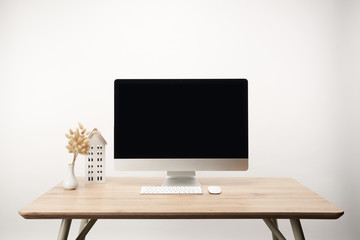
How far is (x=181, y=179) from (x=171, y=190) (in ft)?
0.72

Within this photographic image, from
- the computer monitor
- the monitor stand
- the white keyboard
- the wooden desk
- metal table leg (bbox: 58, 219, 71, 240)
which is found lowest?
metal table leg (bbox: 58, 219, 71, 240)

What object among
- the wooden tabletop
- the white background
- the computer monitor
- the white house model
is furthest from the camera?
the white background

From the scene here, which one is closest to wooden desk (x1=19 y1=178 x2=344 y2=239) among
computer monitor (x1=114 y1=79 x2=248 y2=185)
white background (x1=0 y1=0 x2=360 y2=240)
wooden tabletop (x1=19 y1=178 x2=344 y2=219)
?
wooden tabletop (x1=19 y1=178 x2=344 y2=219)

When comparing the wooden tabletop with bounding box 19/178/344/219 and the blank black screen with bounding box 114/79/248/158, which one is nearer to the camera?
the wooden tabletop with bounding box 19/178/344/219

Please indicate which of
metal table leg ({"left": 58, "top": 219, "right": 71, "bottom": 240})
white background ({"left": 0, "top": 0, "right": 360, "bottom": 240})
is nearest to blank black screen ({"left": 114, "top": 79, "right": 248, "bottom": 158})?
metal table leg ({"left": 58, "top": 219, "right": 71, "bottom": 240})

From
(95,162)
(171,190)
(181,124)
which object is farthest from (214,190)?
(95,162)

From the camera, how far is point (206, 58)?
254cm

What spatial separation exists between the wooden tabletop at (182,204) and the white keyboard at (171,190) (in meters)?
0.04

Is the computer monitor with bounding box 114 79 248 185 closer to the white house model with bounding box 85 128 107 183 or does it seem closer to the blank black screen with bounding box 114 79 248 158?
the blank black screen with bounding box 114 79 248 158

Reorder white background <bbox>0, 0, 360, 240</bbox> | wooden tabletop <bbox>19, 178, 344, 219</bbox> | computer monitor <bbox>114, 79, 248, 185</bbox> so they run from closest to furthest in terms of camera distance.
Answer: wooden tabletop <bbox>19, 178, 344, 219</bbox> → computer monitor <bbox>114, 79, 248, 185</bbox> → white background <bbox>0, 0, 360, 240</bbox>

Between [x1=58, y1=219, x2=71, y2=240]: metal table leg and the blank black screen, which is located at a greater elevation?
the blank black screen

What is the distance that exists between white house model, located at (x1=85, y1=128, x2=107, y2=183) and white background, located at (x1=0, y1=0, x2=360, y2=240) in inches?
27.6

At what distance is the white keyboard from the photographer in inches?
62.5

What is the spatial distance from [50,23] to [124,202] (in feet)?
5.66
